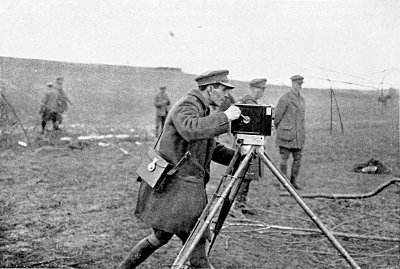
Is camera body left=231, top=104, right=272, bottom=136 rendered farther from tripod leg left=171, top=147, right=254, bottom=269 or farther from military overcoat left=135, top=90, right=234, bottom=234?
military overcoat left=135, top=90, right=234, bottom=234

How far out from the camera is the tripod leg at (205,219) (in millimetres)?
2887

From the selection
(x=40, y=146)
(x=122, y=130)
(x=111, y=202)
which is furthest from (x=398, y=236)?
(x=122, y=130)

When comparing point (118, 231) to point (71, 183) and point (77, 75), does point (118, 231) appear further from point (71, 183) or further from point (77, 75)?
point (77, 75)

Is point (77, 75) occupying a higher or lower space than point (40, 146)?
higher

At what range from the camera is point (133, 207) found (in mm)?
6070

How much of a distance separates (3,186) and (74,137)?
23.8 ft

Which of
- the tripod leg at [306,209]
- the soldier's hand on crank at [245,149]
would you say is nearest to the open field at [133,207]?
the tripod leg at [306,209]

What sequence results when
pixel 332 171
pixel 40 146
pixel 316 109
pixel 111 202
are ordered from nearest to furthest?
1. pixel 111 202
2. pixel 332 171
3. pixel 40 146
4. pixel 316 109

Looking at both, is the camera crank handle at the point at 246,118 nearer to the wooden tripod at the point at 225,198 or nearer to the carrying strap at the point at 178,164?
the wooden tripod at the point at 225,198

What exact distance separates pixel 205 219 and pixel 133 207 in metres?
3.20

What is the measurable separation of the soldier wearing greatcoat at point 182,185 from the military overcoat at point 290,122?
4.68m

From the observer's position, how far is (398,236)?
525 cm

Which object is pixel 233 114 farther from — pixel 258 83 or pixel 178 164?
pixel 258 83

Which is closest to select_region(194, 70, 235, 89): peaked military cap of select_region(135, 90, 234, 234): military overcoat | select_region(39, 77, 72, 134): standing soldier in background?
select_region(135, 90, 234, 234): military overcoat
